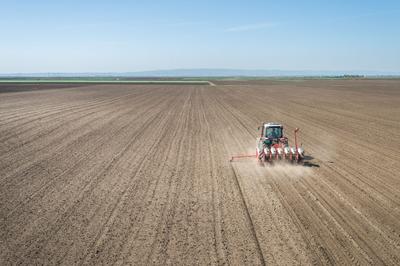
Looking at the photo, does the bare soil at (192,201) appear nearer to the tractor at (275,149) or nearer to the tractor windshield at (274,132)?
the tractor at (275,149)

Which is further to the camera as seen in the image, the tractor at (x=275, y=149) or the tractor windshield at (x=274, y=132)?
the tractor windshield at (x=274, y=132)

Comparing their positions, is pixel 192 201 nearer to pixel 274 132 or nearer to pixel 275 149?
pixel 275 149

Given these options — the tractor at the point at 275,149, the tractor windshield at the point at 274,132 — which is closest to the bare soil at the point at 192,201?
the tractor at the point at 275,149

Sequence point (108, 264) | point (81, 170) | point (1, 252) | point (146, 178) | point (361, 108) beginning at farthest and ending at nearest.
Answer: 1. point (361, 108)
2. point (81, 170)
3. point (146, 178)
4. point (1, 252)
5. point (108, 264)

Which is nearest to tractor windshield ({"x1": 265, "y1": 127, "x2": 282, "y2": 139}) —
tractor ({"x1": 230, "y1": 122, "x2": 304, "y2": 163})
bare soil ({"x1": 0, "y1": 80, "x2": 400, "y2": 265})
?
tractor ({"x1": 230, "y1": 122, "x2": 304, "y2": 163})

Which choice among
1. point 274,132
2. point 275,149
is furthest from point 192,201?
point 274,132

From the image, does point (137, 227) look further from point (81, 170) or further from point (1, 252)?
point (81, 170)

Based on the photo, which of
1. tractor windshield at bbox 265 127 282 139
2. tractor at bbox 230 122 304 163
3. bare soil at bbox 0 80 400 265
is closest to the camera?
bare soil at bbox 0 80 400 265

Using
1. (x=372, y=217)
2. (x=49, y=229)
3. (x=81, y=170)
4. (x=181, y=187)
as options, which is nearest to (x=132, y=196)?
(x=181, y=187)

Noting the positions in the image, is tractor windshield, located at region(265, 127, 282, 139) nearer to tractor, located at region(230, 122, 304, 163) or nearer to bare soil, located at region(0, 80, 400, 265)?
tractor, located at region(230, 122, 304, 163)
